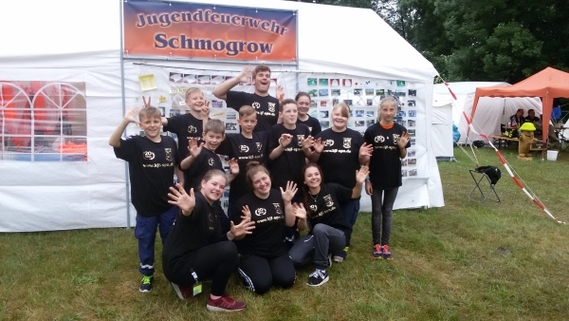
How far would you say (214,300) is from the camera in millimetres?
3334

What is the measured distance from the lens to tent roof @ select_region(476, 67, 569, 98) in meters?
12.3

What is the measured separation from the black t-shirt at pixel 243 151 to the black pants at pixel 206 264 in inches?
30.9

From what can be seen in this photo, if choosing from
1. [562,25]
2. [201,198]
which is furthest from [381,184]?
[562,25]

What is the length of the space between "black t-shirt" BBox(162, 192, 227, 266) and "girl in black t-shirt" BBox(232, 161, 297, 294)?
1.18 ft

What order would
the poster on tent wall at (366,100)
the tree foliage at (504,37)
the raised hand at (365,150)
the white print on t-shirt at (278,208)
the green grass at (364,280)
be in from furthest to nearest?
the tree foliage at (504,37) → the poster on tent wall at (366,100) → the raised hand at (365,150) → the white print on t-shirt at (278,208) → the green grass at (364,280)

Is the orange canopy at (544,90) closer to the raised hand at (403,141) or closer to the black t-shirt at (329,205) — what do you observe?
the raised hand at (403,141)

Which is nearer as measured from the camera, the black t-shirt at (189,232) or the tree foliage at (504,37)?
the black t-shirt at (189,232)

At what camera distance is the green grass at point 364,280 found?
3352 mm

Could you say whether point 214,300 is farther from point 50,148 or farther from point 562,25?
point 562,25

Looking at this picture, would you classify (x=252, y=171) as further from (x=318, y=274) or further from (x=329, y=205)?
(x=318, y=274)

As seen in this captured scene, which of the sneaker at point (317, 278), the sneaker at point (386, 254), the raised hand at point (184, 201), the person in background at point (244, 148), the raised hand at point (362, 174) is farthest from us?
the sneaker at point (386, 254)

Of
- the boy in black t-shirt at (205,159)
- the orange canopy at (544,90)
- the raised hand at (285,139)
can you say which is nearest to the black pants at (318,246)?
the boy in black t-shirt at (205,159)

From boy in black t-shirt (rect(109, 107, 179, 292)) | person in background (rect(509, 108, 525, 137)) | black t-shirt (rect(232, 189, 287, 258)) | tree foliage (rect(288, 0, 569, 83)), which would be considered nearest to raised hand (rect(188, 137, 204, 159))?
boy in black t-shirt (rect(109, 107, 179, 292))

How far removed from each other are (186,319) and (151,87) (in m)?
2.73
